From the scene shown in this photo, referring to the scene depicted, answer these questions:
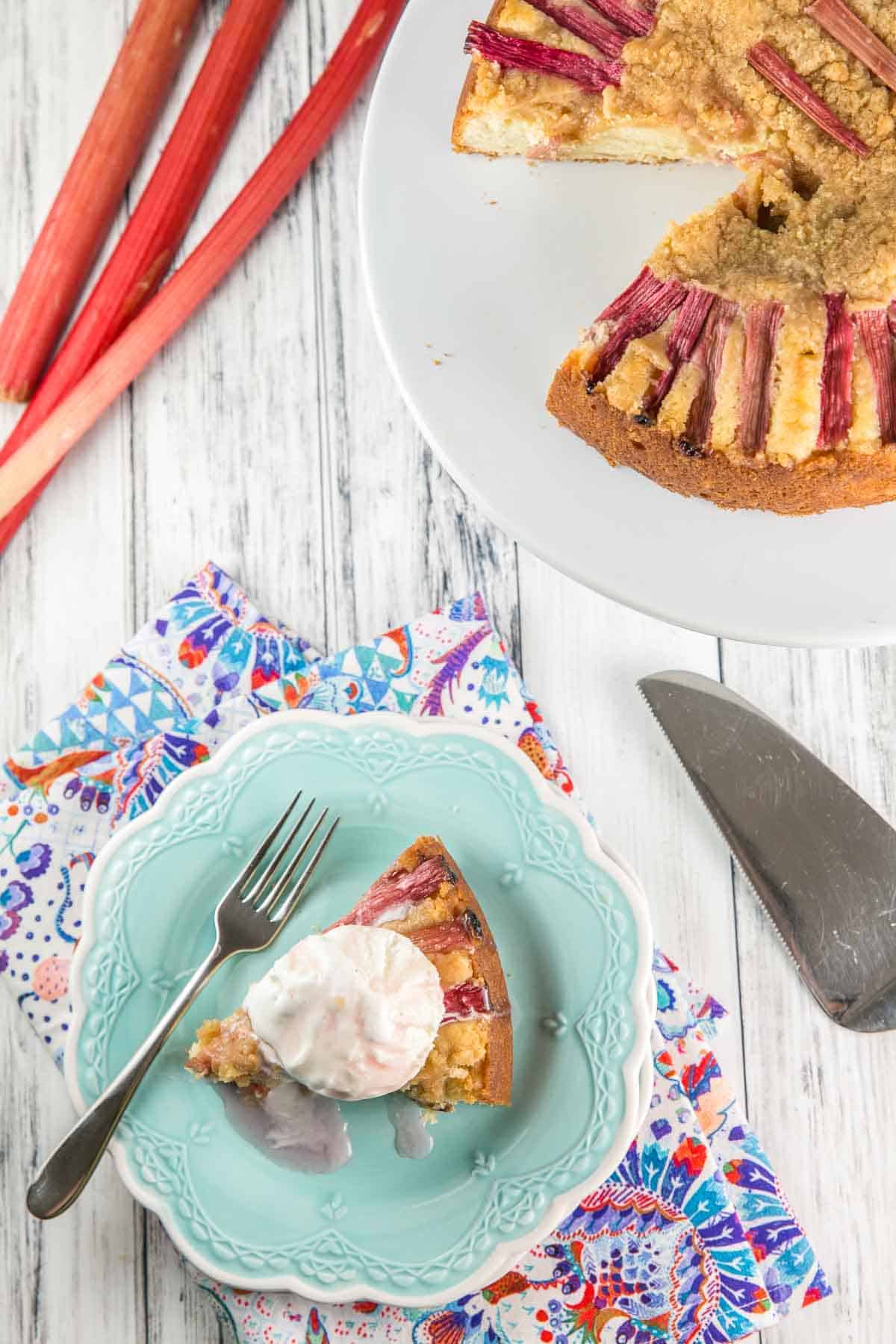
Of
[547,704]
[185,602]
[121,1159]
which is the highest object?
[185,602]

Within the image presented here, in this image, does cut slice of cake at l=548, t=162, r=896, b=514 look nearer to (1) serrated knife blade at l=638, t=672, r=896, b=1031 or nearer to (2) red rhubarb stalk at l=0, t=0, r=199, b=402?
(1) serrated knife blade at l=638, t=672, r=896, b=1031

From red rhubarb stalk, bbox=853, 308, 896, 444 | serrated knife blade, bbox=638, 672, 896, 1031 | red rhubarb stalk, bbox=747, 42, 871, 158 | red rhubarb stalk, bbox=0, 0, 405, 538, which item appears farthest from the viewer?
red rhubarb stalk, bbox=0, 0, 405, 538

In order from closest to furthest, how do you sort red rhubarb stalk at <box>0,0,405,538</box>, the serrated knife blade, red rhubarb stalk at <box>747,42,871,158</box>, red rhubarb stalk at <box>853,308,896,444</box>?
red rhubarb stalk at <box>853,308,896,444</box> → red rhubarb stalk at <box>747,42,871,158</box> → the serrated knife blade → red rhubarb stalk at <box>0,0,405,538</box>

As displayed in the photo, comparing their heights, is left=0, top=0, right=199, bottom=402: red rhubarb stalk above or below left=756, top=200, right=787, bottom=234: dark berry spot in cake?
above

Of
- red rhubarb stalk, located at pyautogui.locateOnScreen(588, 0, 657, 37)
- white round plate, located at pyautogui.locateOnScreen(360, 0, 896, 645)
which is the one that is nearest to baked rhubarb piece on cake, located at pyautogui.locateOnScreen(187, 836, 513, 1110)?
white round plate, located at pyautogui.locateOnScreen(360, 0, 896, 645)

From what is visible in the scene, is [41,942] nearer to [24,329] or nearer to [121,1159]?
[121,1159]

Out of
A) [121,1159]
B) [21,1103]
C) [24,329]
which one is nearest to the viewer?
[121,1159]

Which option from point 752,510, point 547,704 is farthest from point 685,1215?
point 752,510
